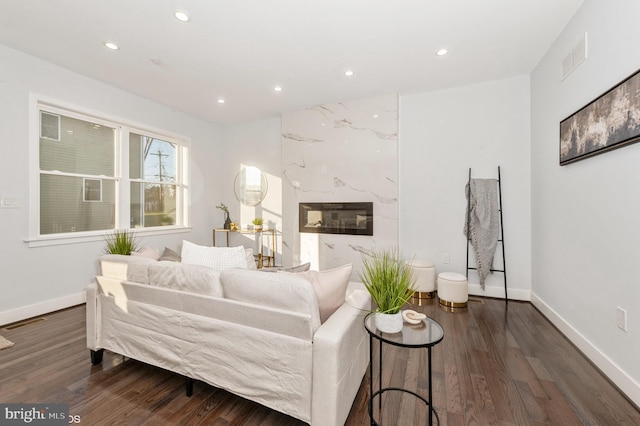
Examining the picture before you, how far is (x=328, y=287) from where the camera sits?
1577mm

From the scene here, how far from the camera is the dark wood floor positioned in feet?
5.08

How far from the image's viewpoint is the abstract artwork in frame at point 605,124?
66.7 inches

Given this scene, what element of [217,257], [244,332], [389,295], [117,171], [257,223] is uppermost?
[117,171]

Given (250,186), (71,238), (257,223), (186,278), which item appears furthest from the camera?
(250,186)

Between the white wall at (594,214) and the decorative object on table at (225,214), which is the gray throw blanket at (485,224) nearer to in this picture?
the white wall at (594,214)

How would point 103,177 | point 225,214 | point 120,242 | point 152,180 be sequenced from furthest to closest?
point 225,214 → point 152,180 → point 103,177 → point 120,242

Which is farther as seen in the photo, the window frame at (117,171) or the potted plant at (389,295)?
the window frame at (117,171)

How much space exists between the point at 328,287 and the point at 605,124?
2.24 metres

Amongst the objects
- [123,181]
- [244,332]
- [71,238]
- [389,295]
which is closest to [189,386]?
[244,332]

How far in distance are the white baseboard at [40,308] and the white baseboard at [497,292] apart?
16.1 ft

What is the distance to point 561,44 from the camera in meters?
2.59

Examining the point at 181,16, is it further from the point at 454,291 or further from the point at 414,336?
the point at 454,291

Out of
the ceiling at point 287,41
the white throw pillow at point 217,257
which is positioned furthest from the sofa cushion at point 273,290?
the ceiling at point 287,41

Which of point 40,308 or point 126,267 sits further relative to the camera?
point 40,308
